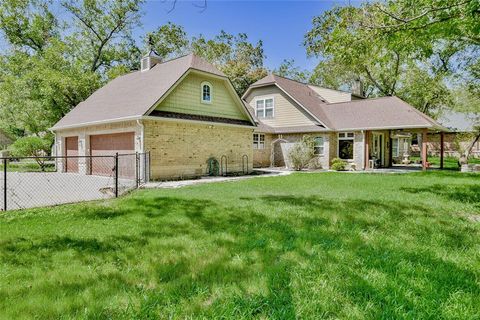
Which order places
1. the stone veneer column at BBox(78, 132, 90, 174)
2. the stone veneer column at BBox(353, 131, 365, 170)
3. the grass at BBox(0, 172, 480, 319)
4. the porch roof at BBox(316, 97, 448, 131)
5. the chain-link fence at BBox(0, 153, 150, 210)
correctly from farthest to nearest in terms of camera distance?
the stone veneer column at BBox(353, 131, 365, 170), the porch roof at BBox(316, 97, 448, 131), the stone veneer column at BBox(78, 132, 90, 174), the chain-link fence at BBox(0, 153, 150, 210), the grass at BBox(0, 172, 480, 319)

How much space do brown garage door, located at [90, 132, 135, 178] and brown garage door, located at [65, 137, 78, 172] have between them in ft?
7.08

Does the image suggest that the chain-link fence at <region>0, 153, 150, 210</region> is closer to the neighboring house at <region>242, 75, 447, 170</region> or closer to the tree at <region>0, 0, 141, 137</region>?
the tree at <region>0, 0, 141, 137</region>

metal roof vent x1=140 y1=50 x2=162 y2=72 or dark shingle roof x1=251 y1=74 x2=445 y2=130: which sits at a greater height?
metal roof vent x1=140 y1=50 x2=162 y2=72

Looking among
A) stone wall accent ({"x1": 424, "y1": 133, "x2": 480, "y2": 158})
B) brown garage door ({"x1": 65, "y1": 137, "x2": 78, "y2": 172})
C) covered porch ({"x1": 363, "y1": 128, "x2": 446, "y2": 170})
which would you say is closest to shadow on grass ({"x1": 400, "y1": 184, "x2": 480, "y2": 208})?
covered porch ({"x1": 363, "y1": 128, "x2": 446, "y2": 170})

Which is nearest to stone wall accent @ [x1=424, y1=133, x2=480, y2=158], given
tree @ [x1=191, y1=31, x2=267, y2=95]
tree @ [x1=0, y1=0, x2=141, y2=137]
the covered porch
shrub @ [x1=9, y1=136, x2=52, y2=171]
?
the covered porch

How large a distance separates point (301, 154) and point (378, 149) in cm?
681

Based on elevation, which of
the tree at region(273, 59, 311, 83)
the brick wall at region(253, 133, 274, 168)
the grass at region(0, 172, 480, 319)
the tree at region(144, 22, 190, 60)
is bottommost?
the grass at region(0, 172, 480, 319)

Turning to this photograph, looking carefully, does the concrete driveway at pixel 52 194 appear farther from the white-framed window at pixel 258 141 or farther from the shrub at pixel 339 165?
the shrub at pixel 339 165

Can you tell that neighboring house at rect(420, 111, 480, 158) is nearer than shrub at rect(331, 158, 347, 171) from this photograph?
No

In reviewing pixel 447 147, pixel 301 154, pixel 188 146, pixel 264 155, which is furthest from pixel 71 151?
pixel 447 147

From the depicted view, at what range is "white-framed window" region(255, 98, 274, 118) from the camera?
24536 millimetres

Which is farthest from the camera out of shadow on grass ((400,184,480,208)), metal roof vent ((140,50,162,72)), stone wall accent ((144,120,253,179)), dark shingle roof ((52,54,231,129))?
metal roof vent ((140,50,162,72))

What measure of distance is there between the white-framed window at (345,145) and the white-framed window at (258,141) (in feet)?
18.4

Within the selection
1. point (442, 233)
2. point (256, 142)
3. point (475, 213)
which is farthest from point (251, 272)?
point (256, 142)
